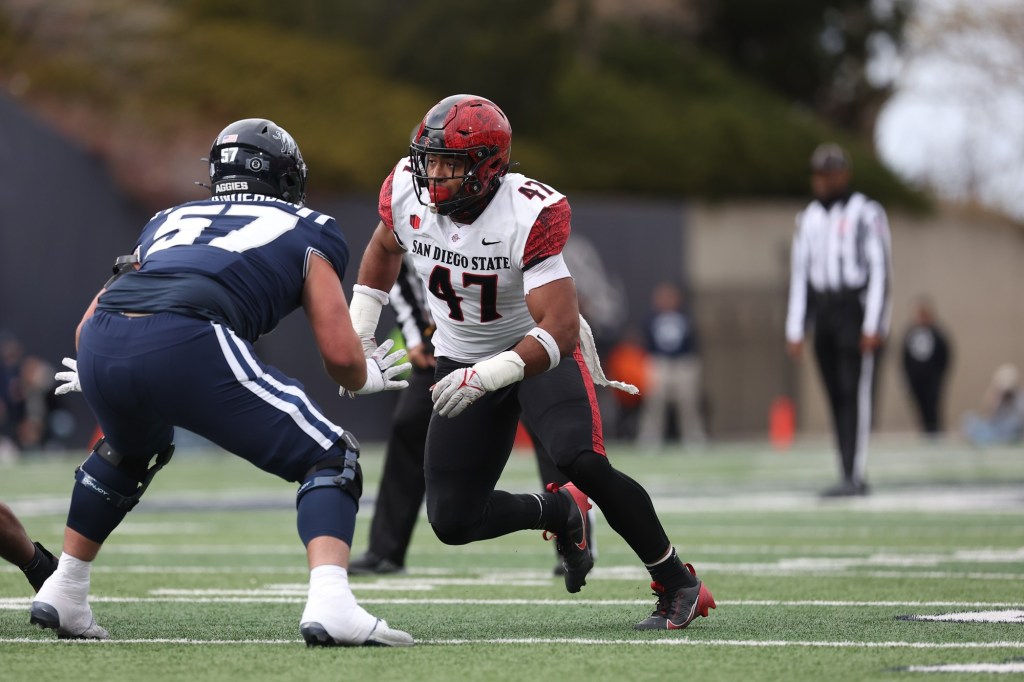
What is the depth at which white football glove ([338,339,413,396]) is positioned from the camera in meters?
5.06

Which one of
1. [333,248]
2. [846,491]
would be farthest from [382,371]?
[846,491]

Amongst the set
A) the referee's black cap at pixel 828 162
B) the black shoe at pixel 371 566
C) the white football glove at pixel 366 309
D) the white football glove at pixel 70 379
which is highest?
the referee's black cap at pixel 828 162

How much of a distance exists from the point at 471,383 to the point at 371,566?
246 cm

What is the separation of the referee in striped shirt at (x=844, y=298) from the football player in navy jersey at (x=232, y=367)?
6.35 meters

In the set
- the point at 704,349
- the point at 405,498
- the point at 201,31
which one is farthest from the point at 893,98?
the point at 405,498

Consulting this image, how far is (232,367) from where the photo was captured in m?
4.75

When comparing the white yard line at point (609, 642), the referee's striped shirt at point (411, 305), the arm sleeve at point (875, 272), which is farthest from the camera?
the arm sleeve at point (875, 272)

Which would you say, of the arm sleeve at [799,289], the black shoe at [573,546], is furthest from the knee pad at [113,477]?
the arm sleeve at [799,289]

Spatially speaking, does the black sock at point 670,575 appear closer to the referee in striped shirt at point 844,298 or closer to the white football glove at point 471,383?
the white football glove at point 471,383

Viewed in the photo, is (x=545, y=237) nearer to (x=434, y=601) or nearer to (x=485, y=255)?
(x=485, y=255)

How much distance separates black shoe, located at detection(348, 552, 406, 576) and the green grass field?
3.7 inches

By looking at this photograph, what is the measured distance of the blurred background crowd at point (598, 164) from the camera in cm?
2219

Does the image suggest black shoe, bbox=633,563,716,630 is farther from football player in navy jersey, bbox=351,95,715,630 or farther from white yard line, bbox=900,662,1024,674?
white yard line, bbox=900,662,1024,674

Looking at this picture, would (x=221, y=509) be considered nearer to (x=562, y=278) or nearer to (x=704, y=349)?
(x=562, y=278)
